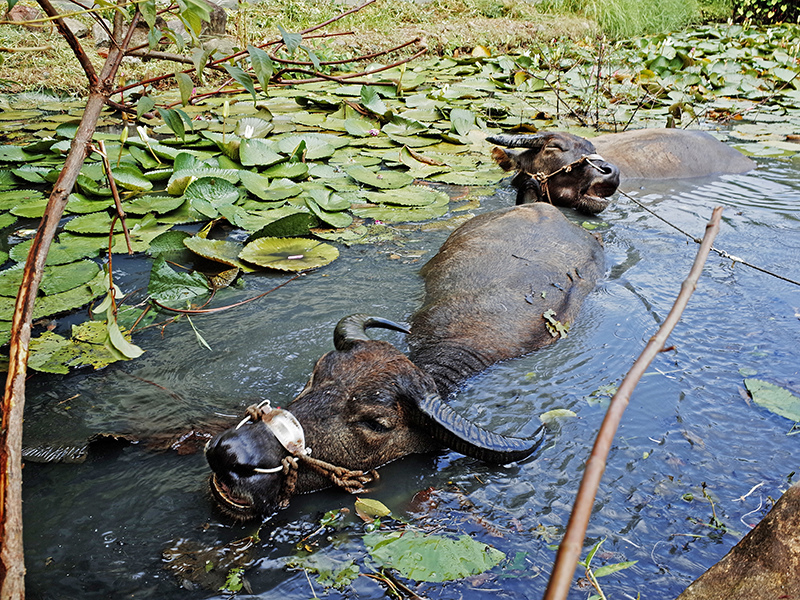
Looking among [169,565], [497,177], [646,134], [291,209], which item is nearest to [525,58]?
[646,134]

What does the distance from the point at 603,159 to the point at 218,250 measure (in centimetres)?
358

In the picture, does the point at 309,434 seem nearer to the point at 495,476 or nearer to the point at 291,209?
the point at 495,476

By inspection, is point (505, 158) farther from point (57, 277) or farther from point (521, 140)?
point (57, 277)

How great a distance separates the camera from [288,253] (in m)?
4.57

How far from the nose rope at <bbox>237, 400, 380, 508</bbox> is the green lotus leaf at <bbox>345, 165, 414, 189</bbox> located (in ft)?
12.2

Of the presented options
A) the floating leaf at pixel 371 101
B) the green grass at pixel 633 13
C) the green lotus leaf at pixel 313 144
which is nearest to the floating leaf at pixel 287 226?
the green lotus leaf at pixel 313 144

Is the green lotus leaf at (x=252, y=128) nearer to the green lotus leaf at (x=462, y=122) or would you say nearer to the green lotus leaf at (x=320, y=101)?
the green lotus leaf at (x=320, y=101)

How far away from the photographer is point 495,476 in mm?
2680

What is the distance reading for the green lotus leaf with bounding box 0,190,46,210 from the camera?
496 centimetres

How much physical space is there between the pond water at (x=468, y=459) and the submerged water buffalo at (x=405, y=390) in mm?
116

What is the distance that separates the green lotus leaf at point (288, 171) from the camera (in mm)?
5793

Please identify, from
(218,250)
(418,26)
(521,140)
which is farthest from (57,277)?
(418,26)

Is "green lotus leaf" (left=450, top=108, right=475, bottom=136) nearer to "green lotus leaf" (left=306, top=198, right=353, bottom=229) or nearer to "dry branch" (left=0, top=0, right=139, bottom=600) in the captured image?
"green lotus leaf" (left=306, top=198, right=353, bottom=229)

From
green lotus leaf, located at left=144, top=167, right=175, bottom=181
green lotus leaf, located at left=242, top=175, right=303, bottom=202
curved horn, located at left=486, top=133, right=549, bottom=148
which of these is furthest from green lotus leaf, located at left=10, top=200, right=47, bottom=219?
curved horn, located at left=486, top=133, right=549, bottom=148
